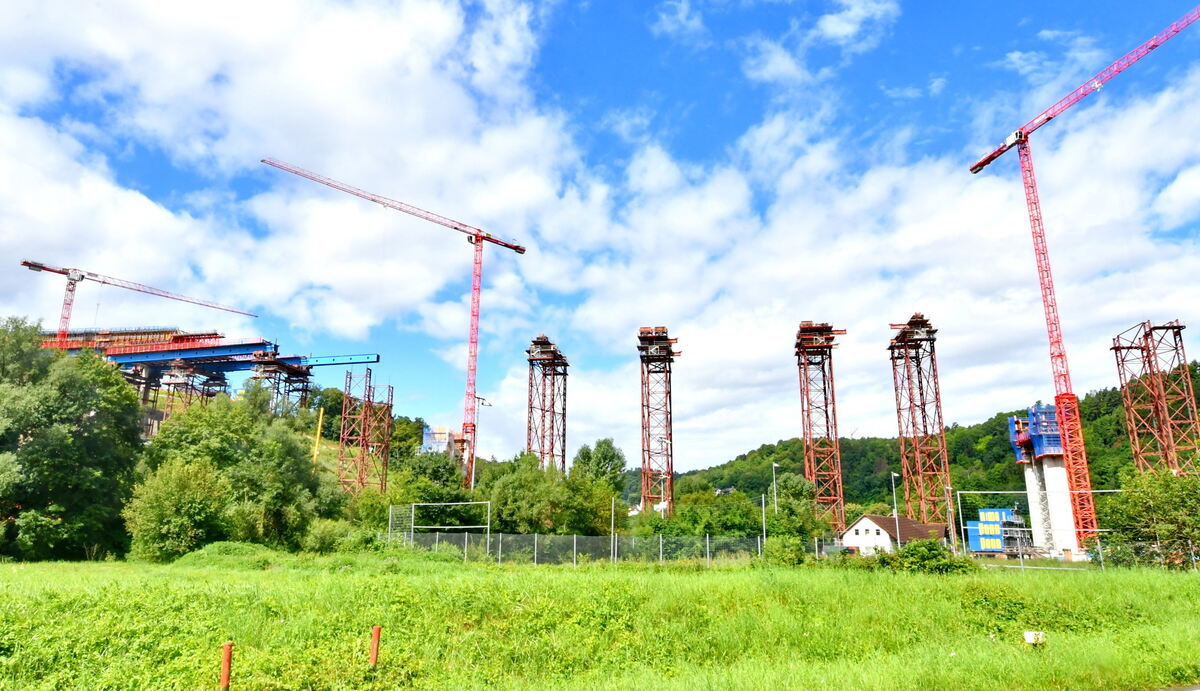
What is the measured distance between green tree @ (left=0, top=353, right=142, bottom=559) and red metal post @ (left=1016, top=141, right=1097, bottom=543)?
5948cm

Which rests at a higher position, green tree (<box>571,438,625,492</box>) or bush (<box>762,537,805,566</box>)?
green tree (<box>571,438,625,492</box>)

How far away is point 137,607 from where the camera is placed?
13.3 m

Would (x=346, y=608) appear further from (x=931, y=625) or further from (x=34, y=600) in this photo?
(x=931, y=625)

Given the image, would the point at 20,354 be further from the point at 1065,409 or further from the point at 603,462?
the point at 1065,409

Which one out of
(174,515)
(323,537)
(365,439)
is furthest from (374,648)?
(365,439)

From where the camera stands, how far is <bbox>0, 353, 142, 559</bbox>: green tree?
1219 inches

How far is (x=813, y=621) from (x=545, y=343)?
177ft

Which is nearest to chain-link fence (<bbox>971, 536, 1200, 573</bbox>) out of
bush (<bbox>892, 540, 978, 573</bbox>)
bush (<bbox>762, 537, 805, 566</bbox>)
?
bush (<bbox>892, 540, 978, 573</bbox>)

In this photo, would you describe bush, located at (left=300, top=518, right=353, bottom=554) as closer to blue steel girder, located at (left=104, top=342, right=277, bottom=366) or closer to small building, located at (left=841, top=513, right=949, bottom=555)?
blue steel girder, located at (left=104, top=342, right=277, bottom=366)

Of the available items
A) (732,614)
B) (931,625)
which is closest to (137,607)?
(732,614)

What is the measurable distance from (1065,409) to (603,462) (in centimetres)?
4182

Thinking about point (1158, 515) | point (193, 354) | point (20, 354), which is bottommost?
point (1158, 515)

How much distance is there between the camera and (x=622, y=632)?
49.6 feet

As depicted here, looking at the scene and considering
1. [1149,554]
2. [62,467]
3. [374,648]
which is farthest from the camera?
[62,467]
